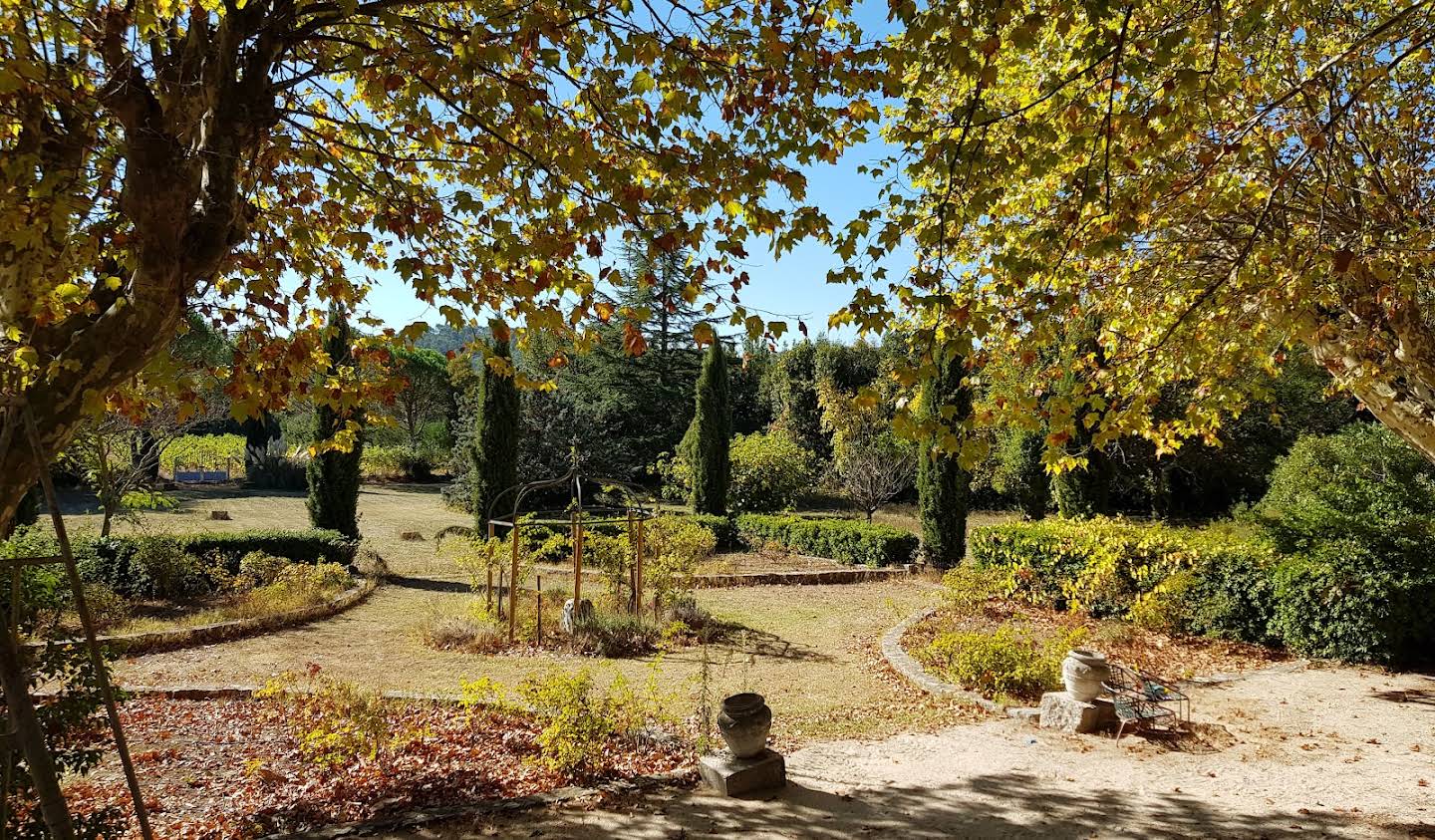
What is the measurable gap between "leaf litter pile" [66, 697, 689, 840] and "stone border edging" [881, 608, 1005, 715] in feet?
10.2

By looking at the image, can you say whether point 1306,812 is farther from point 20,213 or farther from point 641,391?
point 641,391

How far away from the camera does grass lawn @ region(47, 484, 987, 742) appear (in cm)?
707

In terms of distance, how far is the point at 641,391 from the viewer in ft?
98.8

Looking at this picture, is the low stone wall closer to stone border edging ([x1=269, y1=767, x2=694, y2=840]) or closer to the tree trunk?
stone border edging ([x1=269, y1=767, x2=694, y2=840])

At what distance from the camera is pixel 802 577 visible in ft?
46.2

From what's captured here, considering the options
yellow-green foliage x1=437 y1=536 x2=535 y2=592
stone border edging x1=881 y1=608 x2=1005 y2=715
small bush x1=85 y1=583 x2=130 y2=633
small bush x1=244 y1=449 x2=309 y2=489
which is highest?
small bush x1=244 y1=449 x2=309 y2=489

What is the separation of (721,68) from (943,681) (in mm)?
6388

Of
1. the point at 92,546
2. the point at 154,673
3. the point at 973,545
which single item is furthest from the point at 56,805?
the point at 973,545

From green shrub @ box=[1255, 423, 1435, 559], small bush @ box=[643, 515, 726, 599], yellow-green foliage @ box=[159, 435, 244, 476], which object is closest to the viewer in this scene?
green shrub @ box=[1255, 423, 1435, 559]

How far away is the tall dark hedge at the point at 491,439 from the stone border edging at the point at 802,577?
559 centimetres

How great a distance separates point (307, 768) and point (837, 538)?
11.8 m

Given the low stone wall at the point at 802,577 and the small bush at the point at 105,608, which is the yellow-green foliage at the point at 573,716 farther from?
the low stone wall at the point at 802,577

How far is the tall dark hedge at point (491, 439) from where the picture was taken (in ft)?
53.9

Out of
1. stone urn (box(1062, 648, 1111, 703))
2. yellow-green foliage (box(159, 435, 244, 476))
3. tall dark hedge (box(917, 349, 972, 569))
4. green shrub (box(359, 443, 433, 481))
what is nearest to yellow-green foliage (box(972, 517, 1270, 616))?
tall dark hedge (box(917, 349, 972, 569))
